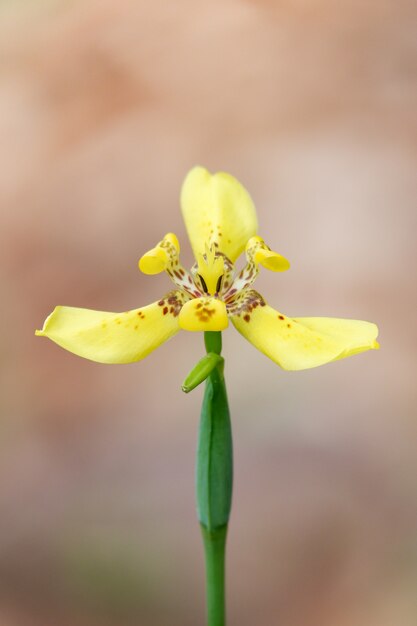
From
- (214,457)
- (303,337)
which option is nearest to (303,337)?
(303,337)

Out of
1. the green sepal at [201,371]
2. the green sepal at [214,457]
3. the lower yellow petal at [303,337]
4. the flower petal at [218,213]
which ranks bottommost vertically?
the green sepal at [214,457]

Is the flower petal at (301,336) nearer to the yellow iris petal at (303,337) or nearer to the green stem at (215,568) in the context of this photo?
the yellow iris petal at (303,337)

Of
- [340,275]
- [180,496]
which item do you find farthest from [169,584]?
[340,275]

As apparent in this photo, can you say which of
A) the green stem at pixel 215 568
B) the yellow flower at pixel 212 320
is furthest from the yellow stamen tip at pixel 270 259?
the green stem at pixel 215 568

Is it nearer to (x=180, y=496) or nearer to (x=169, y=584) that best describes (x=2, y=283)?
(x=180, y=496)

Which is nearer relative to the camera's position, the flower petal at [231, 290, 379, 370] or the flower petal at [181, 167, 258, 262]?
the flower petal at [231, 290, 379, 370]

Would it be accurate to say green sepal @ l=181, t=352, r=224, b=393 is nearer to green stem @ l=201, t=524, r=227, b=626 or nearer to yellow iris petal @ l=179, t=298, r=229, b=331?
yellow iris petal @ l=179, t=298, r=229, b=331

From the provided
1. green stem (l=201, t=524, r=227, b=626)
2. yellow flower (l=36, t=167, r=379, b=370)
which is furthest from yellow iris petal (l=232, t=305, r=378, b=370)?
green stem (l=201, t=524, r=227, b=626)

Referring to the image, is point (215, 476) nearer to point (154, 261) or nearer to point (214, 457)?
point (214, 457)
